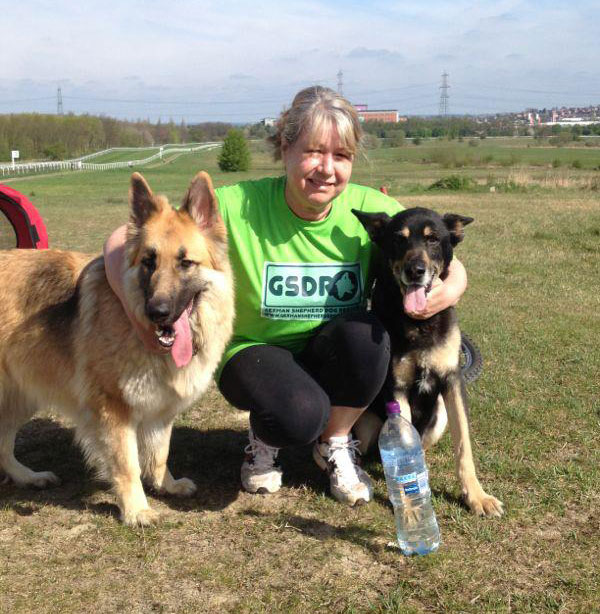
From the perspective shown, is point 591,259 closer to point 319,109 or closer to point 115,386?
point 319,109

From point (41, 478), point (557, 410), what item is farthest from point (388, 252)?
point (41, 478)

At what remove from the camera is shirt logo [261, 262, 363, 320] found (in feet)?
11.8

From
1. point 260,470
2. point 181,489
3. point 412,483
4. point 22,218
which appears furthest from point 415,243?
point 22,218

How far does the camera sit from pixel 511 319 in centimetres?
714

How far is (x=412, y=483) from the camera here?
2.96 m

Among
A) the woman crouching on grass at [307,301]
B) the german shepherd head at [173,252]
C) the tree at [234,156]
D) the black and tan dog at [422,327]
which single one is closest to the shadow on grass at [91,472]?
the woman crouching on grass at [307,301]

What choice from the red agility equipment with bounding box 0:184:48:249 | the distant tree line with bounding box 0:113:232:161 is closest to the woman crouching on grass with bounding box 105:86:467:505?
the red agility equipment with bounding box 0:184:48:249

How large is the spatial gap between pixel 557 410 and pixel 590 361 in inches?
49.3

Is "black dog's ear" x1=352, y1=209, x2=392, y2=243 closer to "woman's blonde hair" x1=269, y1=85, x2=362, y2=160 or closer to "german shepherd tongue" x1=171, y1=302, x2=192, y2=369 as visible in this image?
"woman's blonde hair" x1=269, y1=85, x2=362, y2=160

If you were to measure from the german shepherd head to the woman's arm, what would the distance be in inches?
1.7

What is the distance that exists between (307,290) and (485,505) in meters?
1.48

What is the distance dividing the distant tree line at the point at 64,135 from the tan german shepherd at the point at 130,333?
69982mm

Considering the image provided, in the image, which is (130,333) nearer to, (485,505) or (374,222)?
(374,222)

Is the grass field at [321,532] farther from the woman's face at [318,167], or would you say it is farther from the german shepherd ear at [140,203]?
the german shepherd ear at [140,203]
